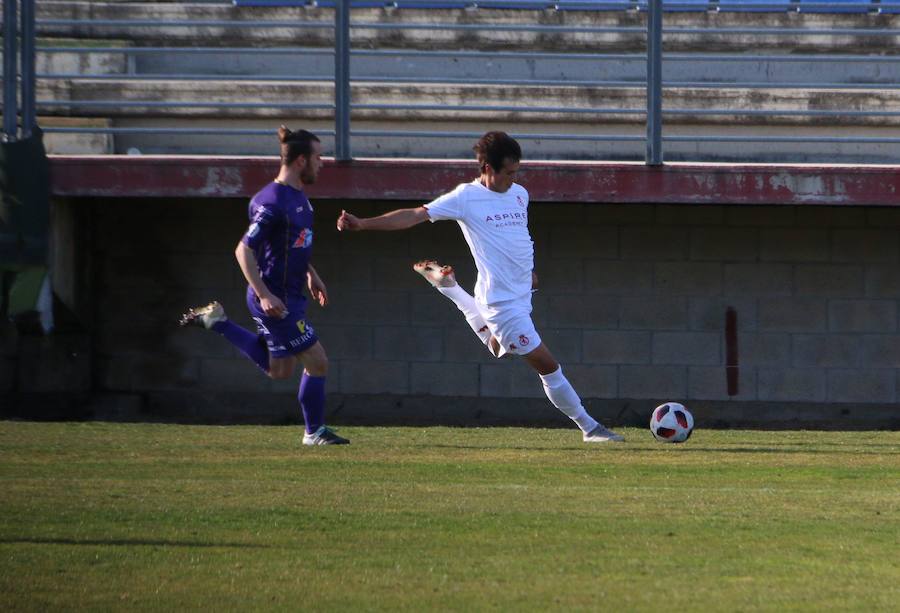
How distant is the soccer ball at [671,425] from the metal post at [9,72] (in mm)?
6075

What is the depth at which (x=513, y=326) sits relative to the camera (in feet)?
32.1

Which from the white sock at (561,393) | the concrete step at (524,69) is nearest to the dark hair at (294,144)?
the white sock at (561,393)

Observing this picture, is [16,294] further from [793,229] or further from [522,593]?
[522,593]

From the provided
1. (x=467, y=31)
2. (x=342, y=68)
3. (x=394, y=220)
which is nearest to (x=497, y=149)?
(x=394, y=220)

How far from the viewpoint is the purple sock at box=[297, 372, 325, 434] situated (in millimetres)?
9828

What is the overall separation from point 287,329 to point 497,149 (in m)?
1.75

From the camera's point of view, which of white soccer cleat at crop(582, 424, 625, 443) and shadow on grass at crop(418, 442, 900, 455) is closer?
shadow on grass at crop(418, 442, 900, 455)

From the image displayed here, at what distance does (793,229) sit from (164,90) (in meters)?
6.17

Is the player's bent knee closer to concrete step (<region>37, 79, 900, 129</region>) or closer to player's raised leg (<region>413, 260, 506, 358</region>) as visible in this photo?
→ player's raised leg (<region>413, 260, 506, 358</region>)

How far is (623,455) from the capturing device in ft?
31.1

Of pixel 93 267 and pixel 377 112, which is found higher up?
pixel 377 112

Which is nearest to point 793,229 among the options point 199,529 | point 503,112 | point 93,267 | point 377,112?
point 503,112

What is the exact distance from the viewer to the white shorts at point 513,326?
9773mm

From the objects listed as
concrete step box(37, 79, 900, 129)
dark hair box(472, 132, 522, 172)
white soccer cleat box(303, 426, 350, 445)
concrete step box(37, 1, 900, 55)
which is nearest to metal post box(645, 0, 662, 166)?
concrete step box(37, 79, 900, 129)
